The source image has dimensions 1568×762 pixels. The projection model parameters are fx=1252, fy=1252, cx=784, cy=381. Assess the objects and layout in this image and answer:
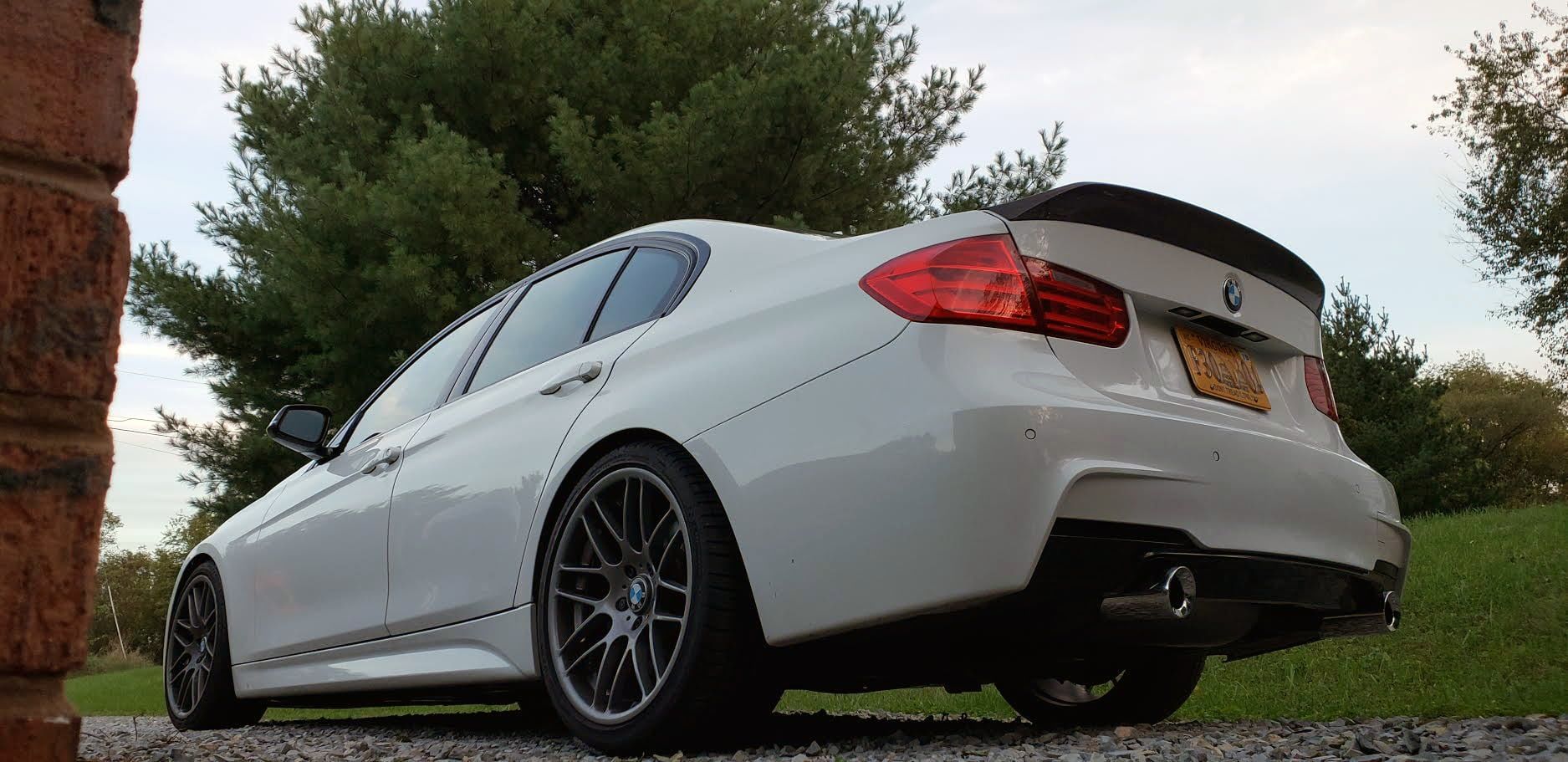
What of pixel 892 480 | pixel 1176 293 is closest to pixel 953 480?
pixel 892 480

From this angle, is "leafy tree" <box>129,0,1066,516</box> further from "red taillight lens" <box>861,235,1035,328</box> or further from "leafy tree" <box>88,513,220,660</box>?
"leafy tree" <box>88,513,220,660</box>

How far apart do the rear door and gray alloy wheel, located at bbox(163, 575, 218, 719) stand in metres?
1.84

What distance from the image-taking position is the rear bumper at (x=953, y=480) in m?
2.56

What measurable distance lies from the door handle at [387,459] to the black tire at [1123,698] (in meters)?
2.22

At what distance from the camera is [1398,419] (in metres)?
29.0

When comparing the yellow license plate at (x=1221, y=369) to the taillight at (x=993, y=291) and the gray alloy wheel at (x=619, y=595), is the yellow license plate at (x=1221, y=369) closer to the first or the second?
the taillight at (x=993, y=291)

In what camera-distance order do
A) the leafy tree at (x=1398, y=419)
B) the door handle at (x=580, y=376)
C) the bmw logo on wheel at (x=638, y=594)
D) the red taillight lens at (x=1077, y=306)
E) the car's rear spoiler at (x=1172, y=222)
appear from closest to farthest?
the red taillight lens at (x=1077, y=306) < the car's rear spoiler at (x=1172, y=222) < the bmw logo on wheel at (x=638, y=594) < the door handle at (x=580, y=376) < the leafy tree at (x=1398, y=419)

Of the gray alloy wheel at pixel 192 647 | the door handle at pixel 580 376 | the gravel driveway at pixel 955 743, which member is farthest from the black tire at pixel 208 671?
the door handle at pixel 580 376

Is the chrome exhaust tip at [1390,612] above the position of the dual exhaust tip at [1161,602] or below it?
below

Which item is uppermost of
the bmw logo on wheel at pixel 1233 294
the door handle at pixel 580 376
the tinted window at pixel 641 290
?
the tinted window at pixel 641 290

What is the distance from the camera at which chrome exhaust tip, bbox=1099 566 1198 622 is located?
2656 millimetres

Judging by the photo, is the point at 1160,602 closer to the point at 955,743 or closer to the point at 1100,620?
the point at 1100,620

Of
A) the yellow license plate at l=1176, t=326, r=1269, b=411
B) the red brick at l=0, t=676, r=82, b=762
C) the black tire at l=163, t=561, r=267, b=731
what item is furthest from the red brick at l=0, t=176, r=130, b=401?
the black tire at l=163, t=561, r=267, b=731

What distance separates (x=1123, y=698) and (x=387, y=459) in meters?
2.71
